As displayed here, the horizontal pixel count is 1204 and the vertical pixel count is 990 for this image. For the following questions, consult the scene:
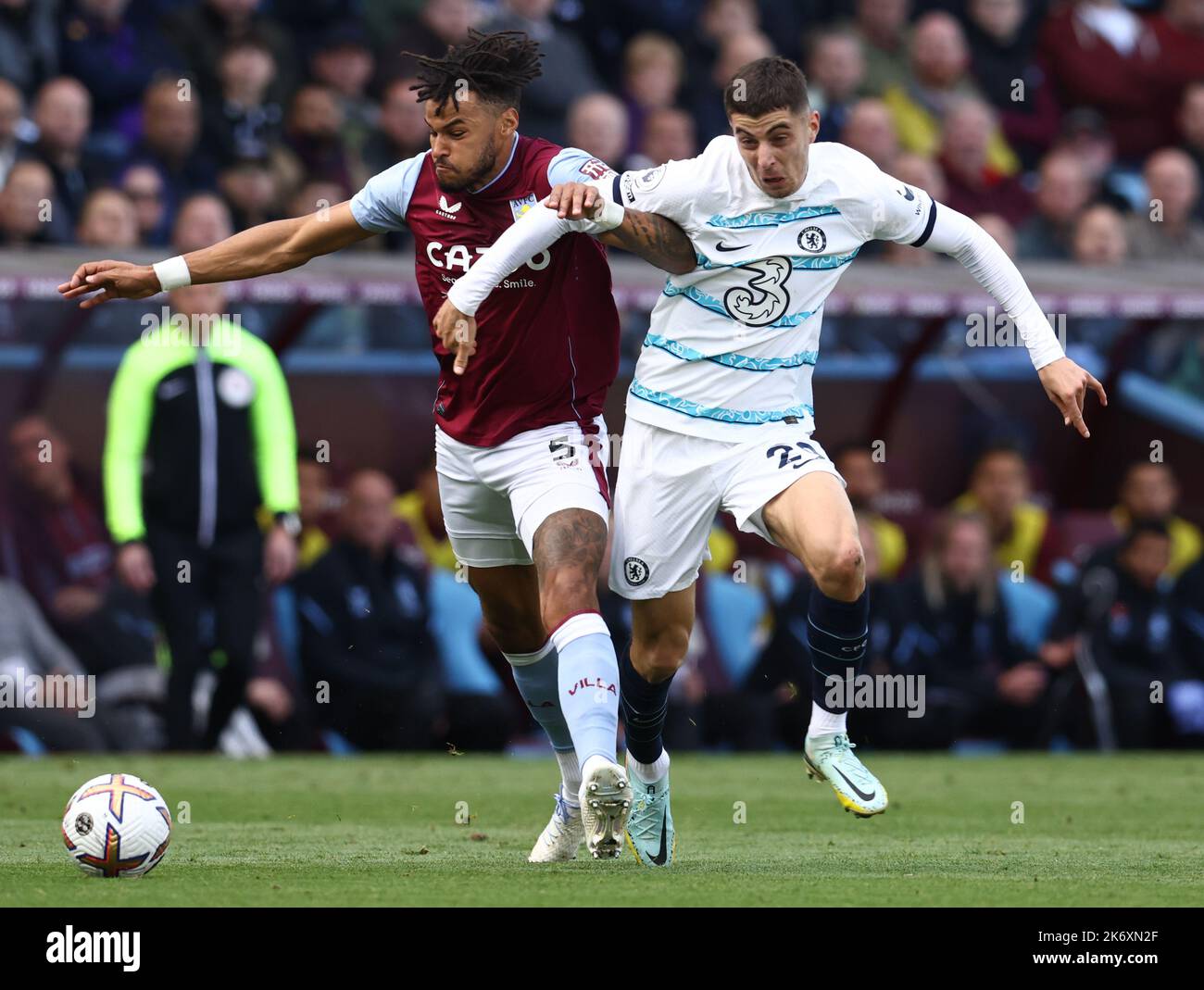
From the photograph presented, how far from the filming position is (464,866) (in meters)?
7.21

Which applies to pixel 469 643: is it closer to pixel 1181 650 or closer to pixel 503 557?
pixel 1181 650

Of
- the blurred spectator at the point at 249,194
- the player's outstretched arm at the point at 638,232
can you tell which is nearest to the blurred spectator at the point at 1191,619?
the blurred spectator at the point at 249,194

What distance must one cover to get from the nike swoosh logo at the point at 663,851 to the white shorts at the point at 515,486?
1061 mm

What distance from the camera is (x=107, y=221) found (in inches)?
505

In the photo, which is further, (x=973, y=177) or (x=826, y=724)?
(x=973, y=177)

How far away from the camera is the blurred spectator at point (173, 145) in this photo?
542 inches

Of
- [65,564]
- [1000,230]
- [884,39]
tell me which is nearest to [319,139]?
[65,564]

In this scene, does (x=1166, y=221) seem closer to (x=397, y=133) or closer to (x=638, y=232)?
(x=397, y=133)

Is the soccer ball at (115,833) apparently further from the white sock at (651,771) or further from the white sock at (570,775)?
the white sock at (651,771)

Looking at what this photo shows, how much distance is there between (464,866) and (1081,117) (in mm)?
11198

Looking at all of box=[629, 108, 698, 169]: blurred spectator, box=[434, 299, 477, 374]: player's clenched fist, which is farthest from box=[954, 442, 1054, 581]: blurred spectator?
box=[434, 299, 477, 374]: player's clenched fist

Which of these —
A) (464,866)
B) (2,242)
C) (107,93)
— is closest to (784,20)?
(107,93)

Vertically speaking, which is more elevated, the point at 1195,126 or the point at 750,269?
the point at 1195,126

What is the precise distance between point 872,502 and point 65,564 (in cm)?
501
